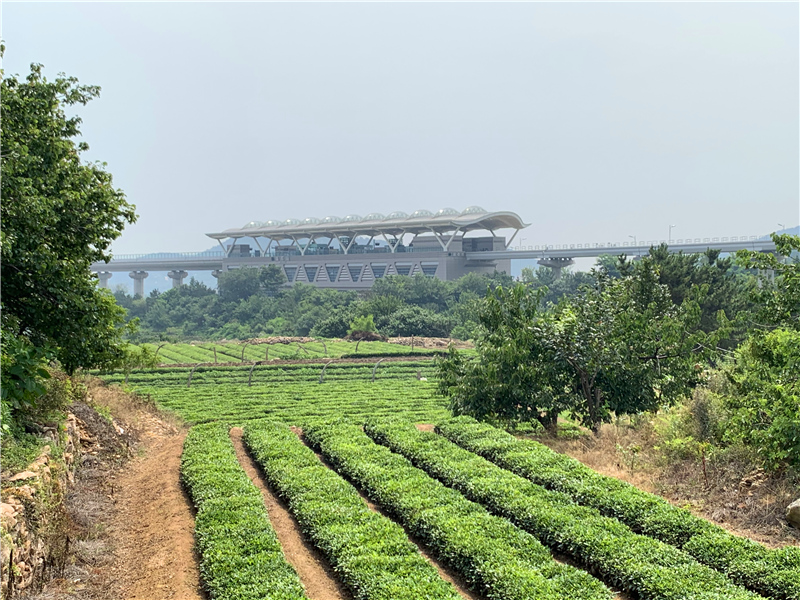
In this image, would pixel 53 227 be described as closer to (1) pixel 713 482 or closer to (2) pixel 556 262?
(1) pixel 713 482

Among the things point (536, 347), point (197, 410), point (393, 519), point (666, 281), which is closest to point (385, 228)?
point (666, 281)

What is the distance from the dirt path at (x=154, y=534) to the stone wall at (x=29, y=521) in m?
1.12

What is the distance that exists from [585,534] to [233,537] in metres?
5.36

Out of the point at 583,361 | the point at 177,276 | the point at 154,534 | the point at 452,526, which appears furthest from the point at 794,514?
the point at 177,276

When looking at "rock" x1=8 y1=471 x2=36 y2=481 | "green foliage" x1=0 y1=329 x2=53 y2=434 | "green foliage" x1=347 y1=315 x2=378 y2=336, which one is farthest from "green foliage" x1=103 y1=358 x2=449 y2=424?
"green foliage" x1=347 y1=315 x2=378 y2=336

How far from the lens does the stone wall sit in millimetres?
8508

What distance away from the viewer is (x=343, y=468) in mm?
15297

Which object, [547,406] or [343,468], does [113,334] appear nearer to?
[343,468]

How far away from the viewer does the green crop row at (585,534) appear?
888 cm

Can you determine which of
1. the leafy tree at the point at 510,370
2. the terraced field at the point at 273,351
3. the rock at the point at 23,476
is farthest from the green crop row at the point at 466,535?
the terraced field at the point at 273,351

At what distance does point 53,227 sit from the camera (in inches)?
567

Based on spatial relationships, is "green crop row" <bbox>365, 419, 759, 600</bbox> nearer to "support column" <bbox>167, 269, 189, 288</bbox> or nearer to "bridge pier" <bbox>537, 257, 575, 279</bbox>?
"bridge pier" <bbox>537, 257, 575, 279</bbox>

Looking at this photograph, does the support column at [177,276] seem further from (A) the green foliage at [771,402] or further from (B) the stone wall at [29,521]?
(A) the green foliage at [771,402]

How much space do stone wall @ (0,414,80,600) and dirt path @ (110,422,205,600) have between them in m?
1.12
